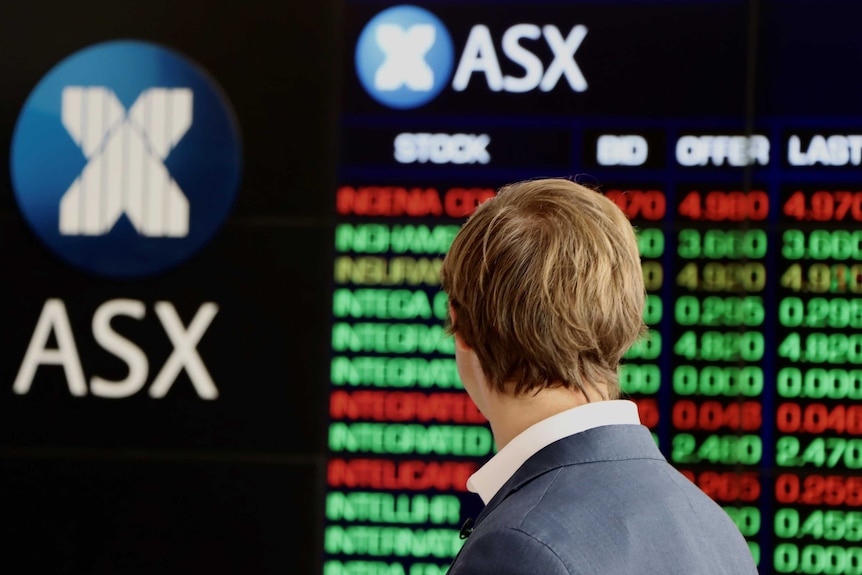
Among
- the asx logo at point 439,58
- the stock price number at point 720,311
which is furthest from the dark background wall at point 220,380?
the stock price number at point 720,311

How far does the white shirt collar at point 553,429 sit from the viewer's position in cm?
96

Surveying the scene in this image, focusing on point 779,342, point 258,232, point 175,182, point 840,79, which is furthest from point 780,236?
point 175,182

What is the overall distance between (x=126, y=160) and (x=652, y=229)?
Result: 138cm

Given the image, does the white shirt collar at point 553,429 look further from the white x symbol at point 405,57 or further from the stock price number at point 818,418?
the white x symbol at point 405,57

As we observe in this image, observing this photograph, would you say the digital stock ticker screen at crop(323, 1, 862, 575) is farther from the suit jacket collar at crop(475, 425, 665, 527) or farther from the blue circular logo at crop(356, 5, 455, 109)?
the suit jacket collar at crop(475, 425, 665, 527)

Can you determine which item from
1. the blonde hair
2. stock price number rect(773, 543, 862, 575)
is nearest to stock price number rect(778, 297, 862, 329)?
stock price number rect(773, 543, 862, 575)

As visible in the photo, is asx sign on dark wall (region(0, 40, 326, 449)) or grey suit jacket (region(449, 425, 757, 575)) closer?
grey suit jacket (region(449, 425, 757, 575))

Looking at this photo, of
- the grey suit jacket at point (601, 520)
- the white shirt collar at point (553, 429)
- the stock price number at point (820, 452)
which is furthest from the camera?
the stock price number at point (820, 452)

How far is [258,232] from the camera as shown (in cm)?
276

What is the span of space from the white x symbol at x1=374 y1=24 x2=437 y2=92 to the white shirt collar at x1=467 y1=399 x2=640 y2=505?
186 centimetres

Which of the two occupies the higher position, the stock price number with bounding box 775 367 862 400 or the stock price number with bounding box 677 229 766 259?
the stock price number with bounding box 677 229 766 259

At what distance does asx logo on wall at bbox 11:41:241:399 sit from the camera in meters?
2.77

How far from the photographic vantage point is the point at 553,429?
3.17ft

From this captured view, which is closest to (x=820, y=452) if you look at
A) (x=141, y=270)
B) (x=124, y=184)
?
(x=141, y=270)
